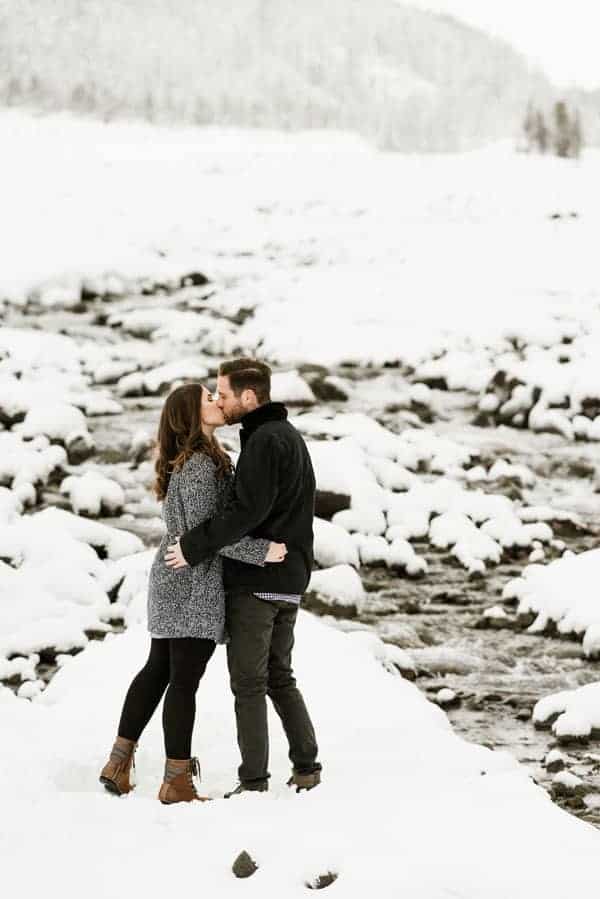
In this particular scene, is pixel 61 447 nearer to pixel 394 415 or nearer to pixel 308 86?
pixel 394 415

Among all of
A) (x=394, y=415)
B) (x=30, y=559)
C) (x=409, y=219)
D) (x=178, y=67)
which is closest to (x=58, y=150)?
(x=409, y=219)

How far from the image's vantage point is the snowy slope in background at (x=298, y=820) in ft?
11.1

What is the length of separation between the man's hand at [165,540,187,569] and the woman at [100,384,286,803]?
0.22 ft

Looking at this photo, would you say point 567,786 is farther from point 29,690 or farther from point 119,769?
point 29,690

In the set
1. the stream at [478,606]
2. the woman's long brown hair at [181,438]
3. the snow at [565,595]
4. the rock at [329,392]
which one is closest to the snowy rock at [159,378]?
the stream at [478,606]

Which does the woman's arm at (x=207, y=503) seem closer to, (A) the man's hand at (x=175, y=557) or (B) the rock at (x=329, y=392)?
(A) the man's hand at (x=175, y=557)

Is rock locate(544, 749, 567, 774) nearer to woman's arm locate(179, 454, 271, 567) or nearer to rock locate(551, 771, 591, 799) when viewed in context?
rock locate(551, 771, 591, 799)

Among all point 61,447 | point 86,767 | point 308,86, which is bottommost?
point 61,447

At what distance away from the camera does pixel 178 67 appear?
114188 mm

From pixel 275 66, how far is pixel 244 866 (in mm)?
130499

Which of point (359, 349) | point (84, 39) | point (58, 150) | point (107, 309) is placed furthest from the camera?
point (84, 39)

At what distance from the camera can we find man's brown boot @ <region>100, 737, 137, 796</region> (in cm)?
421

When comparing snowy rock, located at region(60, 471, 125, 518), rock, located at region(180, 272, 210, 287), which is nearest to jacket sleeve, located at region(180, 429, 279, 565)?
snowy rock, located at region(60, 471, 125, 518)

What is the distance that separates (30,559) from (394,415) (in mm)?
7049
